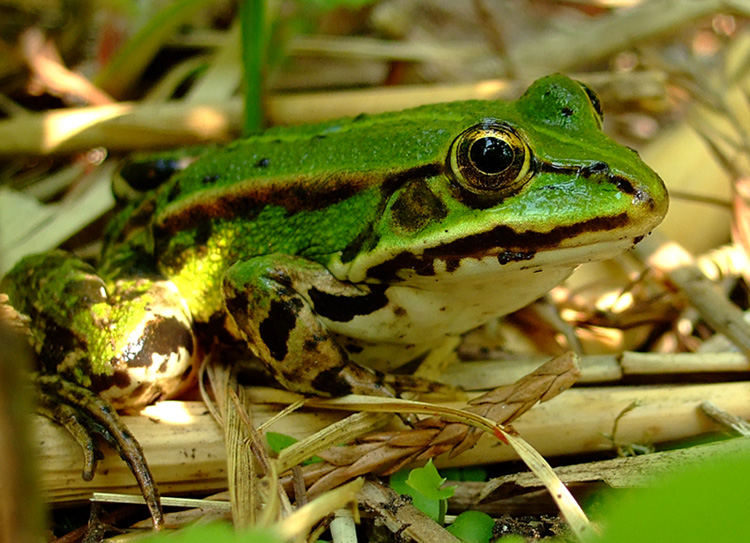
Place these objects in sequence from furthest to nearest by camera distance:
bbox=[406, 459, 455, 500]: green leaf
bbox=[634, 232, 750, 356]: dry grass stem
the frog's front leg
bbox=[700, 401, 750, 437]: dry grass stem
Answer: bbox=[634, 232, 750, 356]: dry grass stem
the frog's front leg
bbox=[700, 401, 750, 437]: dry grass stem
bbox=[406, 459, 455, 500]: green leaf

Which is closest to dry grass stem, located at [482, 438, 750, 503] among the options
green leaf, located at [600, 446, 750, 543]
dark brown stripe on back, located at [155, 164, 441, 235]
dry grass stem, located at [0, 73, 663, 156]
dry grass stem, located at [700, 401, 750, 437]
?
dry grass stem, located at [700, 401, 750, 437]

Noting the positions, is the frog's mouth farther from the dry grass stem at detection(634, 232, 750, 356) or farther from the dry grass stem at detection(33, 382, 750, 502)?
the dry grass stem at detection(634, 232, 750, 356)

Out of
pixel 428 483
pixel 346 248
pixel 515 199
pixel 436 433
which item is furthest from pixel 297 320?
pixel 515 199

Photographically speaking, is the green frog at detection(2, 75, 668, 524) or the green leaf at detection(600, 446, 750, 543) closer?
the green leaf at detection(600, 446, 750, 543)

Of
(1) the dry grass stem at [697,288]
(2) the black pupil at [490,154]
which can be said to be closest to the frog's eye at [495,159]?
(2) the black pupil at [490,154]

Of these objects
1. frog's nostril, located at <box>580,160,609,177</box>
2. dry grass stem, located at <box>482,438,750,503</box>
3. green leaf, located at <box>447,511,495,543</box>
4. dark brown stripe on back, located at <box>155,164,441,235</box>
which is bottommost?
green leaf, located at <box>447,511,495,543</box>

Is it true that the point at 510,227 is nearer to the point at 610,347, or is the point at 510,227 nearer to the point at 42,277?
the point at 610,347

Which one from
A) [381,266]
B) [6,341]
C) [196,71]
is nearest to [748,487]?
[6,341]
